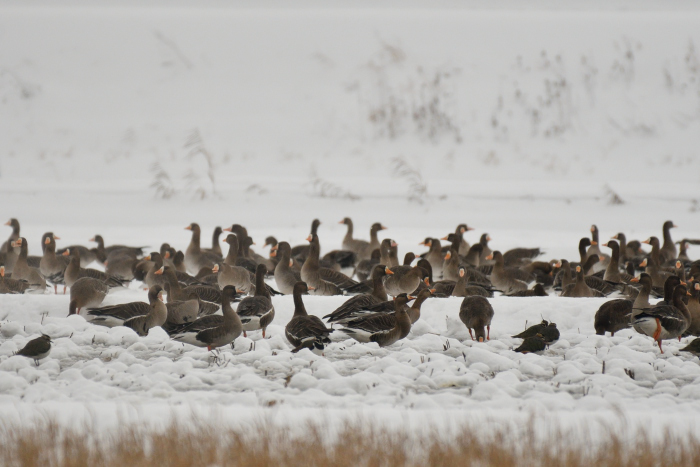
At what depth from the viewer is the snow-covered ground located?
6.76 meters

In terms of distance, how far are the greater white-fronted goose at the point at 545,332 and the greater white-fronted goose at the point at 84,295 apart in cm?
546

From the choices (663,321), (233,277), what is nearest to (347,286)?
(233,277)

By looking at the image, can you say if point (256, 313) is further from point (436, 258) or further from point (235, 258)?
point (436, 258)

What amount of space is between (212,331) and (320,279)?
156 inches

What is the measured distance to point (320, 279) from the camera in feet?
38.9

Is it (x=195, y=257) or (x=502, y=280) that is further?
(x=195, y=257)

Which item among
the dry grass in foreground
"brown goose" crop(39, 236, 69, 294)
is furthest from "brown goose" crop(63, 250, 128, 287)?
the dry grass in foreground

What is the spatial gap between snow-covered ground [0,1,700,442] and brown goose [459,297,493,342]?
0.28 meters

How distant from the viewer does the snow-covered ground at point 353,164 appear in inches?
266

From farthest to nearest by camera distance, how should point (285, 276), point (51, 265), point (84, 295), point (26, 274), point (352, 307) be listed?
point (51, 265), point (26, 274), point (285, 276), point (84, 295), point (352, 307)

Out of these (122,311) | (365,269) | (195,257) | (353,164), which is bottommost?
(122,311)

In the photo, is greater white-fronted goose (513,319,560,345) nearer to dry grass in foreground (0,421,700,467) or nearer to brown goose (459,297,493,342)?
brown goose (459,297,493,342)

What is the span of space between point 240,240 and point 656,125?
2043 centimetres

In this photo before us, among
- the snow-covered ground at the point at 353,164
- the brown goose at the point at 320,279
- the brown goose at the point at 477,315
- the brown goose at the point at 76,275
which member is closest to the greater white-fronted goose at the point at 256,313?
the snow-covered ground at the point at 353,164
